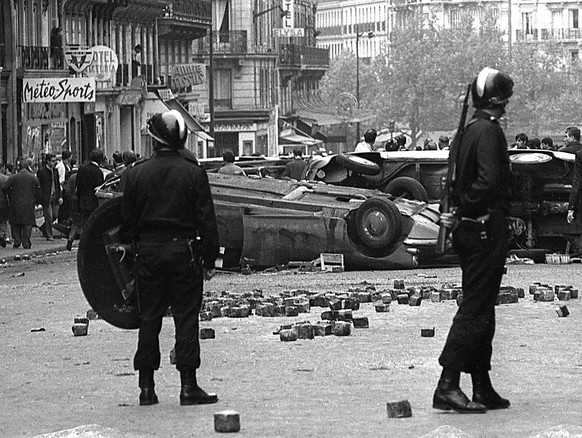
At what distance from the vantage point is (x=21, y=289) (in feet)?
73.7

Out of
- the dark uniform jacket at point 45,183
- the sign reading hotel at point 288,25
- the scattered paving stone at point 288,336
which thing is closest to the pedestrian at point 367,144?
the dark uniform jacket at point 45,183

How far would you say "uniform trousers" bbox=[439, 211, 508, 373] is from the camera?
33.1 ft

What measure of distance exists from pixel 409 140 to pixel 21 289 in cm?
11716

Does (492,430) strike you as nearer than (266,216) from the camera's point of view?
Yes

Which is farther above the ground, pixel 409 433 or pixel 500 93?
pixel 500 93

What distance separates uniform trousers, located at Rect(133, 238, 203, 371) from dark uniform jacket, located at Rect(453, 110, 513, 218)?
5.01 ft

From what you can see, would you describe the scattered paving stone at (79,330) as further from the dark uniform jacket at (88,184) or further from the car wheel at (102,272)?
the dark uniform jacket at (88,184)

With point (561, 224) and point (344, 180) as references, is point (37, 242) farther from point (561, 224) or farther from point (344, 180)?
point (561, 224)

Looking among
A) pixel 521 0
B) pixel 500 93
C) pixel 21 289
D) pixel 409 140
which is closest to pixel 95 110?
pixel 21 289

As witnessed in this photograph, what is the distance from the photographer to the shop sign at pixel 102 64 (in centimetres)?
5384

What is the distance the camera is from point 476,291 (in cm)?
1009

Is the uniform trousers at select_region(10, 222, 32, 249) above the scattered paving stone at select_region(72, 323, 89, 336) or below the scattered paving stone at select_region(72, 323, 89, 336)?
below

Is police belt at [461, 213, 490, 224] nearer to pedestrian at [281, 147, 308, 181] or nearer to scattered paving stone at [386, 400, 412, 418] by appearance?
scattered paving stone at [386, 400, 412, 418]

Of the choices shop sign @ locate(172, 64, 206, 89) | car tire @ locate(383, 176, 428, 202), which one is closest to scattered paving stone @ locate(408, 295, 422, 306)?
car tire @ locate(383, 176, 428, 202)
